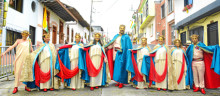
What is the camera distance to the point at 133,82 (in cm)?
505

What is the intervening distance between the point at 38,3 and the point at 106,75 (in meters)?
9.26

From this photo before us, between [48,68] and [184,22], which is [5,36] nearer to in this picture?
[48,68]

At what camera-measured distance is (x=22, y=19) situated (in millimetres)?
9930

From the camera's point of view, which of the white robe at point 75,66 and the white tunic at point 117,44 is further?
the white tunic at point 117,44

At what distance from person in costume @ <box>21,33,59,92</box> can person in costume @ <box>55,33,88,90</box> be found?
0.19 meters

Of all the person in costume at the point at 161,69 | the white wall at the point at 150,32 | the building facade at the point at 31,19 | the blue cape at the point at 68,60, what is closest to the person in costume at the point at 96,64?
the blue cape at the point at 68,60

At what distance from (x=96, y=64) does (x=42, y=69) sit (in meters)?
1.49

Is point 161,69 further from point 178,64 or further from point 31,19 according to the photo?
point 31,19

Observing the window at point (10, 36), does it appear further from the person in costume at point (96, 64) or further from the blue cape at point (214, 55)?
the blue cape at point (214, 55)

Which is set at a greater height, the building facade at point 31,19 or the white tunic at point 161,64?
the building facade at point 31,19

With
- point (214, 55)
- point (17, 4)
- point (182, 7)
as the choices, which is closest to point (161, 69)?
point (214, 55)

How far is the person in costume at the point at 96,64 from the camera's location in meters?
4.79

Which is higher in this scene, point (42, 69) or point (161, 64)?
point (161, 64)

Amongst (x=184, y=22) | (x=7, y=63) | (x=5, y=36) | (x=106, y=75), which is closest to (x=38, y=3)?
(x=5, y=36)
